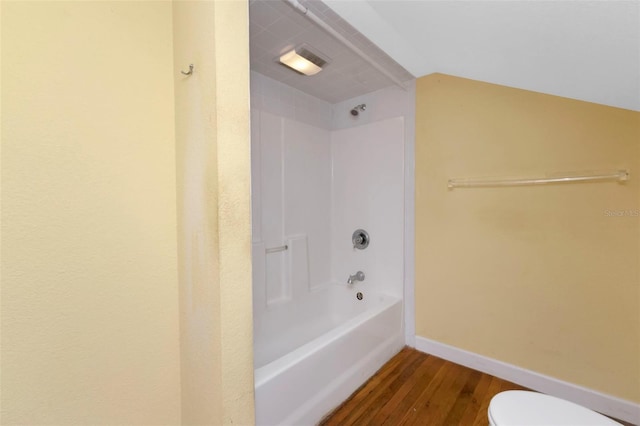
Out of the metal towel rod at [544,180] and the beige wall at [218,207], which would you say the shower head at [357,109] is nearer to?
the metal towel rod at [544,180]

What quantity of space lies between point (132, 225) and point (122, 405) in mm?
689

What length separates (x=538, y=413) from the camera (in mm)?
944

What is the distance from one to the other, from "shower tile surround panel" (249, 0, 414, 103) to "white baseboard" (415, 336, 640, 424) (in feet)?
6.92

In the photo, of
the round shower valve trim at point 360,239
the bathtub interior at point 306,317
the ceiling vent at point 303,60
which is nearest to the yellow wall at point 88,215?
the ceiling vent at point 303,60

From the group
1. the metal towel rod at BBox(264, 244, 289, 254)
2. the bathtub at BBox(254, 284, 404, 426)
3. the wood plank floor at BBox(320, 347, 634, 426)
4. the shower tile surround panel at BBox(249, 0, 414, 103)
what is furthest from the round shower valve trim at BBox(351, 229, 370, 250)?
the shower tile surround panel at BBox(249, 0, 414, 103)

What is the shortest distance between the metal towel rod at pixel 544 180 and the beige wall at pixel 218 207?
158 centimetres

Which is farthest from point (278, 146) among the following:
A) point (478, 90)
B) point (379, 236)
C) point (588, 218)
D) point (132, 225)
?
point (588, 218)

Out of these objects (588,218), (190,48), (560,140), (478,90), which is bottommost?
(588,218)

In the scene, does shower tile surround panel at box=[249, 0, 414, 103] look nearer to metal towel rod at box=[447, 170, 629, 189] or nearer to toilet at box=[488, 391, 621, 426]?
metal towel rod at box=[447, 170, 629, 189]

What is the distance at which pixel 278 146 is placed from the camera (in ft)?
7.18

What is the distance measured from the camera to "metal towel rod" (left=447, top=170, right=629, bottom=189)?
4.55 feet

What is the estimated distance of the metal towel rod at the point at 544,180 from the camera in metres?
1.39

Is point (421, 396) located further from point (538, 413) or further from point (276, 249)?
point (276, 249)

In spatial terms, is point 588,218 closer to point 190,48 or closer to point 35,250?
point 190,48
